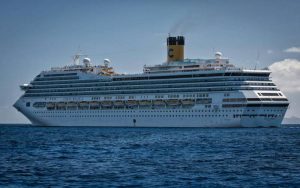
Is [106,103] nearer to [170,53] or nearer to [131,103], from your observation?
[131,103]

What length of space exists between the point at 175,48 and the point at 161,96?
55.7ft

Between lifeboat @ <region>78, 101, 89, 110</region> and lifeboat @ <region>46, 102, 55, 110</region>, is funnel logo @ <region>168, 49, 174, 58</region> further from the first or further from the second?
lifeboat @ <region>46, 102, 55, 110</region>

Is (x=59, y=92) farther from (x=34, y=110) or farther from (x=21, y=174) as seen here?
(x=21, y=174)

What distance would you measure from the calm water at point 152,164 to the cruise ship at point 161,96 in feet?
117

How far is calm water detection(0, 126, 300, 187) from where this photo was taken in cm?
3784

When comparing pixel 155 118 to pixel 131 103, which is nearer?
pixel 155 118

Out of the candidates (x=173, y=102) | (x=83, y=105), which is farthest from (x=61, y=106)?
(x=173, y=102)

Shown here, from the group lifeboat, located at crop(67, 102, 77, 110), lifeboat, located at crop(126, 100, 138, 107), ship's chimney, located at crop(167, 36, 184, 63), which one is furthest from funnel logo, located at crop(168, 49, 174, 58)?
lifeboat, located at crop(67, 102, 77, 110)

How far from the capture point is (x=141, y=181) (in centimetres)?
3788

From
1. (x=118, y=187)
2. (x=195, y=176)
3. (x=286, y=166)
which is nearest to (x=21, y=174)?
(x=118, y=187)

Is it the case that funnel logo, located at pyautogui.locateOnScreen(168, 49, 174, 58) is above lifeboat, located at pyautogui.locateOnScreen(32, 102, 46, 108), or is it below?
above

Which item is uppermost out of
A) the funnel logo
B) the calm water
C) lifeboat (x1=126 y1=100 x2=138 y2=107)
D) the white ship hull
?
the funnel logo

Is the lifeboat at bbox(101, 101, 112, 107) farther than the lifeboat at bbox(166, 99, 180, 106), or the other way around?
the lifeboat at bbox(101, 101, 112, 107)

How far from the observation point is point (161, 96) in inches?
4341
